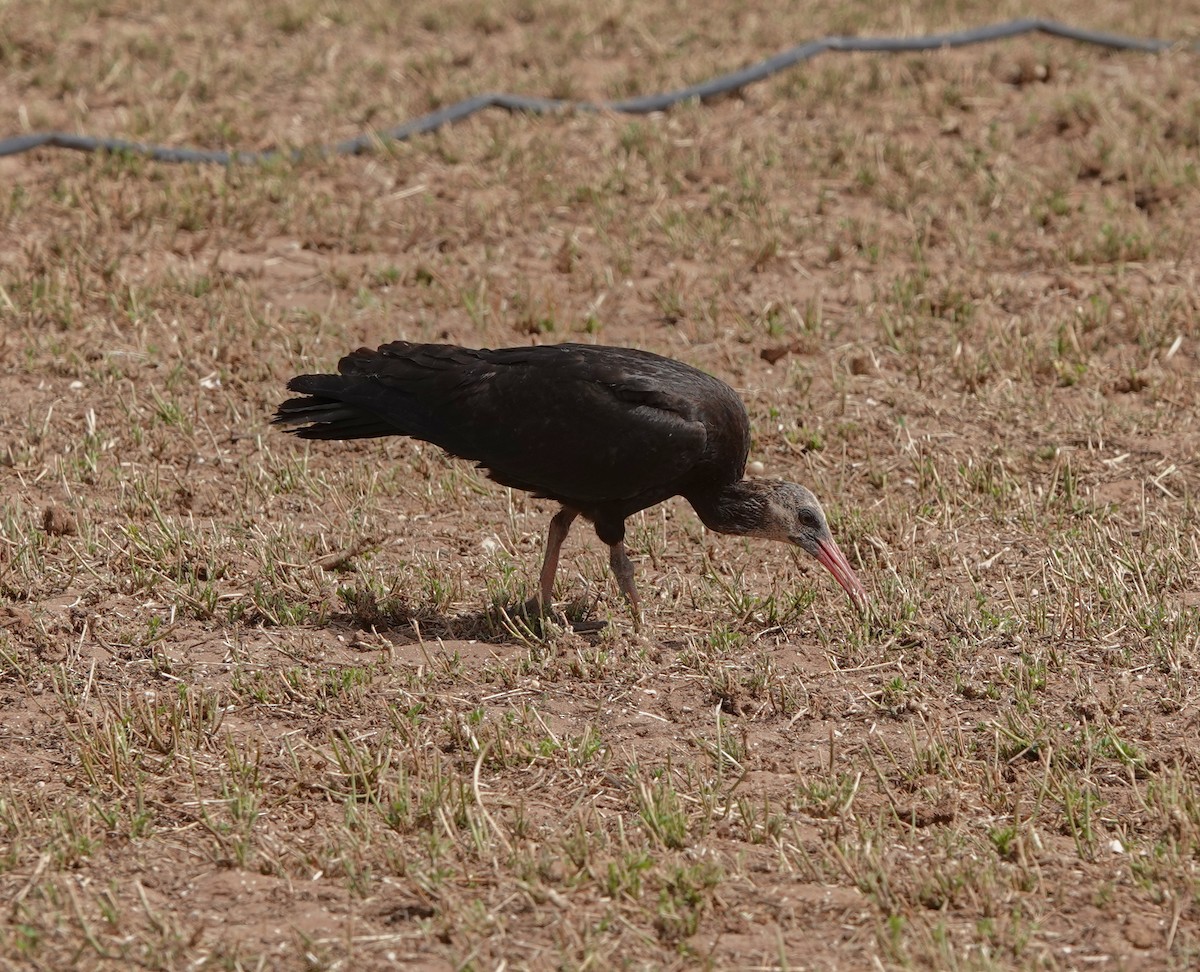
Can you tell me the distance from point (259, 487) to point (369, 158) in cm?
390

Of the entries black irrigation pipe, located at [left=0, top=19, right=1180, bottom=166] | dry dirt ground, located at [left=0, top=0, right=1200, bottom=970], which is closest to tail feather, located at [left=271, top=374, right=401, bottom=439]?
dry dirt ground, located at [left=0, top=0, right=1200, bottom=970]

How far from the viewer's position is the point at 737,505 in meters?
6.65

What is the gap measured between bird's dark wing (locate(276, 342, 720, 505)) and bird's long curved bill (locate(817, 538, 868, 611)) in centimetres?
64

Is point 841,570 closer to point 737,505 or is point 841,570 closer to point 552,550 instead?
point 737,505

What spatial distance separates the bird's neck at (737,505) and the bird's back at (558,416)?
0.18 feet

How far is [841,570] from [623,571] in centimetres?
86

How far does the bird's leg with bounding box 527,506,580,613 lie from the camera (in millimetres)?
6516

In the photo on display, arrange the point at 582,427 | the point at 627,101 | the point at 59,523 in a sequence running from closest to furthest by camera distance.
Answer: the point at 582,427, the point at 59,523, the point at 627,101

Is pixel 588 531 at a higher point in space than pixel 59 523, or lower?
lower

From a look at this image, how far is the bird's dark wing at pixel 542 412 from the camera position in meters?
6.31

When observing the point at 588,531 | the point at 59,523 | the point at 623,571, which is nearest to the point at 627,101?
the point at 588,531

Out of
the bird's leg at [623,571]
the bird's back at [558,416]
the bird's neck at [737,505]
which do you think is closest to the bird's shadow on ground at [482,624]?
the bird's leg at [623,571]

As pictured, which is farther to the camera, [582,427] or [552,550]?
[552,550]

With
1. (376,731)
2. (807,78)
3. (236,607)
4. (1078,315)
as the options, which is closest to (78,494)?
(236,607)
